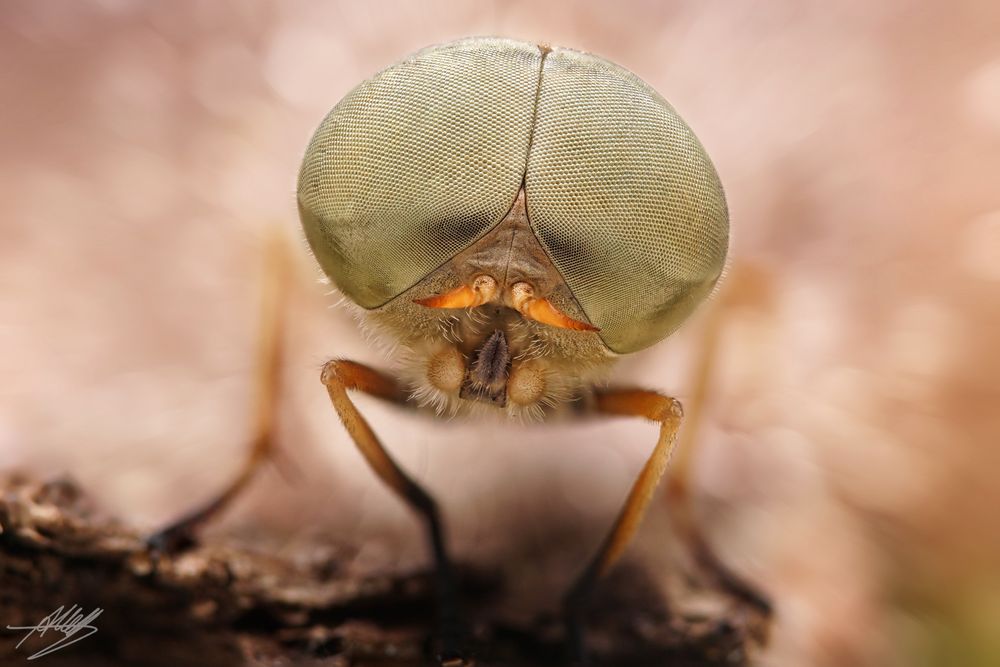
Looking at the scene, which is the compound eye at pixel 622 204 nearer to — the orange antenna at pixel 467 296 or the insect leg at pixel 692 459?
the orange antenna at pixel 467 296

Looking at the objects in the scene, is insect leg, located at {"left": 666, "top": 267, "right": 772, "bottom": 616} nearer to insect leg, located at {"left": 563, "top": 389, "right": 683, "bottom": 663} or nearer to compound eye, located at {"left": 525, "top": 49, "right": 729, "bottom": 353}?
insect leg, located at {"left": 563, "top": 389, "right": 683, "bottom": 663}

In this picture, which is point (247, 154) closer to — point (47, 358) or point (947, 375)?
point (47, 358)

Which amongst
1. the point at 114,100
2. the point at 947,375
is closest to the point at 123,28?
the point at 114,100

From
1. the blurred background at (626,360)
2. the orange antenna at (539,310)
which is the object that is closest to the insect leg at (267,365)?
the blurred background at (626,360)

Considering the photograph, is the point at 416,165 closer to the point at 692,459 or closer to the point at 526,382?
the point at 526,382

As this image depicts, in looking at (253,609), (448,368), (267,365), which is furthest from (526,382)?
(267,365)

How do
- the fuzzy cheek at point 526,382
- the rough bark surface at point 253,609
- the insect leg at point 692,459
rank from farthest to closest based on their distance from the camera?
the insect leg at point 692,459, the fuzzy cheek at point 526,382, the rough bark surface at point 253,609
